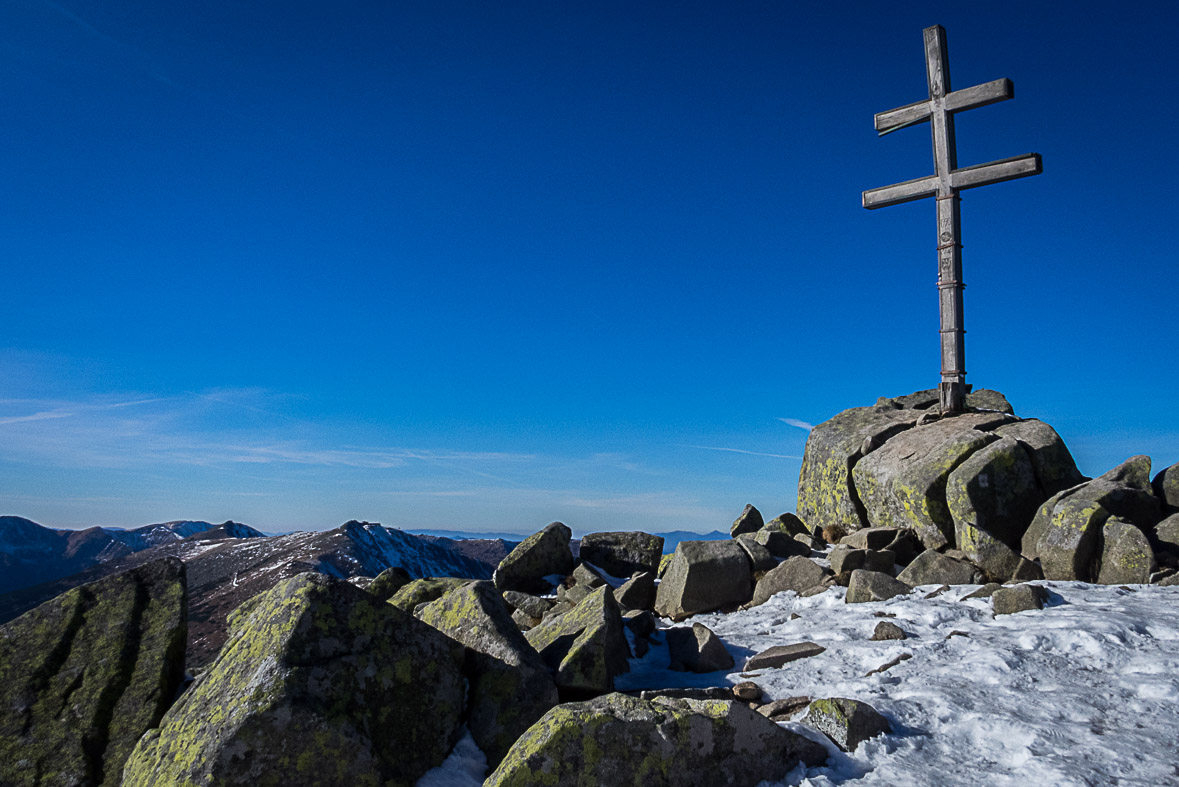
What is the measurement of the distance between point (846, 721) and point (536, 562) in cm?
963

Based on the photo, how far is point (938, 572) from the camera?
1228 centimetres

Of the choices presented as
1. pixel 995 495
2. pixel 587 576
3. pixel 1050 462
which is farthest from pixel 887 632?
pixel 1050 462

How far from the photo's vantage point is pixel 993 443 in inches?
574

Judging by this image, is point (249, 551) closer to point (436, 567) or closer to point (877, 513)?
point (436, 567)

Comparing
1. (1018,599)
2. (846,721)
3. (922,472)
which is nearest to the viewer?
(846,721)

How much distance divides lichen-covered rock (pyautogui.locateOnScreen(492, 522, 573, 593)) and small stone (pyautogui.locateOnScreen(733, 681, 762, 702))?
7.68 metres

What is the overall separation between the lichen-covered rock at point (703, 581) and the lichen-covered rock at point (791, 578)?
1.20ft

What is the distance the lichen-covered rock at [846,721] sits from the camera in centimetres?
647

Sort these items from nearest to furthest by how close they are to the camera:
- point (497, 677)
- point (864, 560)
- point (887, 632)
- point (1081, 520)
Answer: point (497, 677) → point (887, 632) → point (1081, 520) → point (864, 560)

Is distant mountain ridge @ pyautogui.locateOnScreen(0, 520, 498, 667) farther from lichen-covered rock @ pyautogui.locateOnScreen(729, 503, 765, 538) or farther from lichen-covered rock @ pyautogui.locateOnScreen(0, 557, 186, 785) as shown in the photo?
lichen-covered rock @ pyautogui.locateOnScreen(0, 557, 186, 785)

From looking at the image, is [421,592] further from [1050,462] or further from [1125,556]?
[1050,462]

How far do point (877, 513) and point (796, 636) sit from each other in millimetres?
6557

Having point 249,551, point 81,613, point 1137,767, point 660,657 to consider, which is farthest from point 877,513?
point 249,551

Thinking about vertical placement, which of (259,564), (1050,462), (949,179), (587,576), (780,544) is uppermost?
(949,179)
